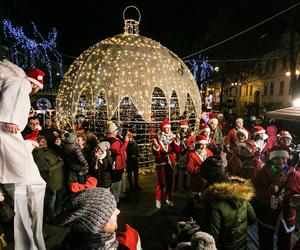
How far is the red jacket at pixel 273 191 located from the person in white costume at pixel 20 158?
9.60 feet

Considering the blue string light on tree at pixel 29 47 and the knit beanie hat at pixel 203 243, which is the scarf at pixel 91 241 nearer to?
the knit beanie hat at pixel 203 243

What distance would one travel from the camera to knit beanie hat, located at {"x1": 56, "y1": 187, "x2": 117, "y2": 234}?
1670 mm

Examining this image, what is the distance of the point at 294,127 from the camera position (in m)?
13.1

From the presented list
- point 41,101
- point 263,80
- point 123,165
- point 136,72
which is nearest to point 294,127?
point 136,72

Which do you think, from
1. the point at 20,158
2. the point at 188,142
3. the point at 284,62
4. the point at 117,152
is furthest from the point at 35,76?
the point at 284,62

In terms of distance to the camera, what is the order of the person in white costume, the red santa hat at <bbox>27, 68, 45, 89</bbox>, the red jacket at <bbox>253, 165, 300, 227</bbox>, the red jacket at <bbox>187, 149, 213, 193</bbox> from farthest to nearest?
the red jacket at <bbox>187, 149, 213, 193</bbox> < the red jacket at <bbox>253, 165, 300, 227</bbox> < the red santa hat at <bbox>27, 68, 45, 89</bbox> < the person in white costume

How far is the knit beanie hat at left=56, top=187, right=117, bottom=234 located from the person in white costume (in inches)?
64.4

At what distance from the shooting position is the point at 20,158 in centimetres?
311

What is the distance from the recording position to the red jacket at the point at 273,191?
140 inches

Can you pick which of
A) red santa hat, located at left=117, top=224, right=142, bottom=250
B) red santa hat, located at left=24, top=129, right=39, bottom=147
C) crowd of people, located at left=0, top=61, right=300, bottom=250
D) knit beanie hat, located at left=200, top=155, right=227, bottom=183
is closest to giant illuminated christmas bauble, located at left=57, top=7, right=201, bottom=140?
crowd of people, located at left=0, top=61, right=300, bottom=250

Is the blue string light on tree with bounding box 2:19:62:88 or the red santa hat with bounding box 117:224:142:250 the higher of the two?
the blue string light on tree with bounding box 2:19:62:88

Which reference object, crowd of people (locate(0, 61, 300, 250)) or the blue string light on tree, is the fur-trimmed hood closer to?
crowd of people (locate(0, 61, 300, 250))

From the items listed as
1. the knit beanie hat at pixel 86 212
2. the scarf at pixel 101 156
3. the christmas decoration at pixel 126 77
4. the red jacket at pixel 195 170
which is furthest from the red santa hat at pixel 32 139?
the christmas decoration at pixel 126 77

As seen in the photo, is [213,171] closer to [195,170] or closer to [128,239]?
[128,239]
